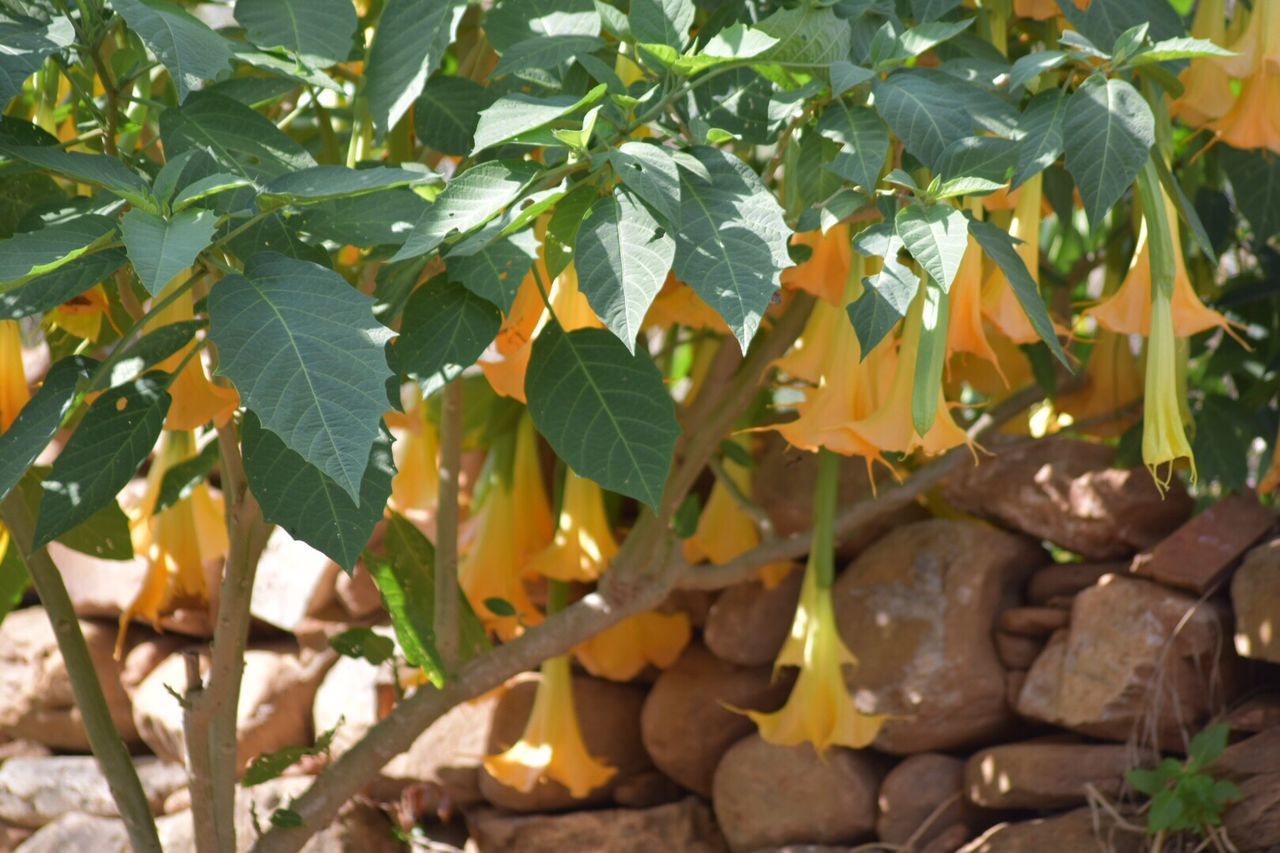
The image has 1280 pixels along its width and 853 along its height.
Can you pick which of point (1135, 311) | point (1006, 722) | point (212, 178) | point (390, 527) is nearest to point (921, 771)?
point (1006, 722)

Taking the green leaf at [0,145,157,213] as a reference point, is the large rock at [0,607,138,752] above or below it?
below

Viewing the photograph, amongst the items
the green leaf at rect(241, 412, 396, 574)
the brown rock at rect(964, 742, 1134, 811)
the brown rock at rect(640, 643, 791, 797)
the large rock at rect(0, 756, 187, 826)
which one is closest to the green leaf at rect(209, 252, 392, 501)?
the green leaf at rect(241, 412, 396, 574)

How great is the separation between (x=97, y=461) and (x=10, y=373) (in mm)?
337

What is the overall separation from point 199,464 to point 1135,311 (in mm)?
993

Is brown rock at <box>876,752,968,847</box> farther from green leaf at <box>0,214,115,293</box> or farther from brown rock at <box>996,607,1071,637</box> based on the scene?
green leaf at <box>0,214,115,293</box>

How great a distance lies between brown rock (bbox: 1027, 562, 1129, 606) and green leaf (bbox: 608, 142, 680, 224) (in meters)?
1.32

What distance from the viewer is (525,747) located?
1930mm

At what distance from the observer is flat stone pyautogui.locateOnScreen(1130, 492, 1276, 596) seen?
1.73 m

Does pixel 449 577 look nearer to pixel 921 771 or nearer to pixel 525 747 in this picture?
pixel 525 747

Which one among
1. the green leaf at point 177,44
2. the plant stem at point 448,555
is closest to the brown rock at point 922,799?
the plant stem at point 448,555

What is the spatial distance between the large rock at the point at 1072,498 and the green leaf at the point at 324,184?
1.37m

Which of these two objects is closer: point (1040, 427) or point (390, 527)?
point (1040, 427)

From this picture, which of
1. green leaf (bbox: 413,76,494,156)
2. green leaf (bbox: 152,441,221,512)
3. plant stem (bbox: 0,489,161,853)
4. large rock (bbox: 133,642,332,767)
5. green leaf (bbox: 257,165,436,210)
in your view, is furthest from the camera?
large rock (bbox: 133,642,332,767)

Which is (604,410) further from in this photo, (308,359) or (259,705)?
(259,705)
